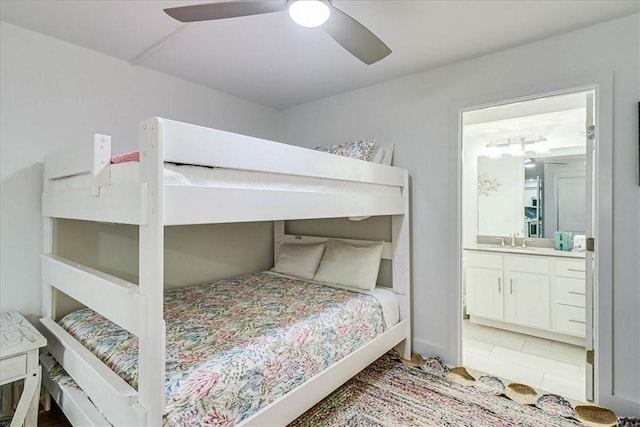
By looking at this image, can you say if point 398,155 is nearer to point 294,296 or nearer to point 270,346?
point 294,296

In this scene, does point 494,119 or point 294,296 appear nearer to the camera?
point 294,296

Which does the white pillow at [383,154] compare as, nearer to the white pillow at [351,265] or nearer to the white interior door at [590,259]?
the white pillow at [351,265]

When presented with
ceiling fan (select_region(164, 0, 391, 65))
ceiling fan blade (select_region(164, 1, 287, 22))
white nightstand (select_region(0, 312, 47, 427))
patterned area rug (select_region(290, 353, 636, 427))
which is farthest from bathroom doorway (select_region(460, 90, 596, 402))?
white nightstand (select_region(0, 312, 47, 427))

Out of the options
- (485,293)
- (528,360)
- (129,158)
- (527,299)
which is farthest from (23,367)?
(527,299)

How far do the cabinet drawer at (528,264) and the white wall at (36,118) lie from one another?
3.69 m

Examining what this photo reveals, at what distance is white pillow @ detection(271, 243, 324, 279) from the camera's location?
9.48 ft

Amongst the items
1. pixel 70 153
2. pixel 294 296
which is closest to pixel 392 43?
pixel 294 296

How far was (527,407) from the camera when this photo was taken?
197 centimetres

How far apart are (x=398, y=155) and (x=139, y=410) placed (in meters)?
2.46

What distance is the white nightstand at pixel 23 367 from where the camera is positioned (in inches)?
55.9

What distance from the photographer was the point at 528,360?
271 centimetres

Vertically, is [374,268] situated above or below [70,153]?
below

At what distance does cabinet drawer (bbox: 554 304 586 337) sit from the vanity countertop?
0.49 m

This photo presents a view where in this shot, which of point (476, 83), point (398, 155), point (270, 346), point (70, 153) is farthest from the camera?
point (398, 155)
